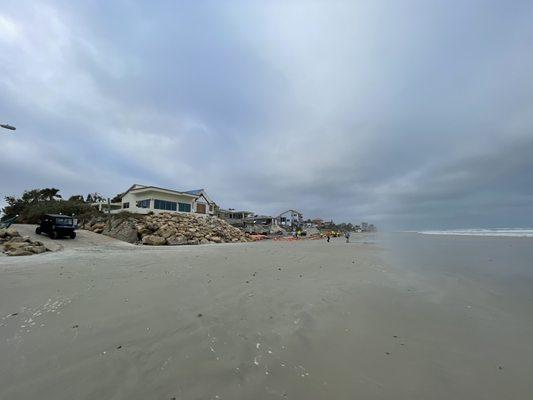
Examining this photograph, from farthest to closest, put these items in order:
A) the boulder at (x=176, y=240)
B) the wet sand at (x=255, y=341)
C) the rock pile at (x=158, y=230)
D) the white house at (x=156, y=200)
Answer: the white house at (x=156, y=200), the rock pile at (x=158, y=230), the boulder at (x=176, y=240), the wet sand at (x=255, y=341)

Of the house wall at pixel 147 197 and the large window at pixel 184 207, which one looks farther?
the large window at pixel 184 207

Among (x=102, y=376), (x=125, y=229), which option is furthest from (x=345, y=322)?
(x=125, y=229)

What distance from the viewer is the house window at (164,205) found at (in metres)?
42.9

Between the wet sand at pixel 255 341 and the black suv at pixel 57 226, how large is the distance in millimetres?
17794

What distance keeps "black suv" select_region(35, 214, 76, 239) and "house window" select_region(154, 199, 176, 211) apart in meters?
20.1

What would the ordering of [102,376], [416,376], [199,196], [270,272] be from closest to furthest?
[102,376], [416,376], [270,272], [199,196]

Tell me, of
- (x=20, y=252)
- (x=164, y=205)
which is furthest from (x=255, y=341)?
(x=164, y=205)

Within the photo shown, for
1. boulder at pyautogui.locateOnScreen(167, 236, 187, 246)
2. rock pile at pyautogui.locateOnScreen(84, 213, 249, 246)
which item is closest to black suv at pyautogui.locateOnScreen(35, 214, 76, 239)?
rock pile at pyautogui.locateOnScreen(84, 213, 249, 246)

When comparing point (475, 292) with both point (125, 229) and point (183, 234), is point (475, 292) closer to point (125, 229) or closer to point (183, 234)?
point (183, 234)

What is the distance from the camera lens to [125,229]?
3164 centimetres

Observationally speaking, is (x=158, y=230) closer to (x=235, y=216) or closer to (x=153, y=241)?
(x=153, y=241)

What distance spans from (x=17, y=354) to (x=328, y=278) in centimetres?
783

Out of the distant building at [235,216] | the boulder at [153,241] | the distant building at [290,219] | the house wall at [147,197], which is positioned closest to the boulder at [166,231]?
the boulder at [153,241]

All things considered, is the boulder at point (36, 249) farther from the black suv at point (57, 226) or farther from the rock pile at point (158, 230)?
the rock pile at point (158, 230)
